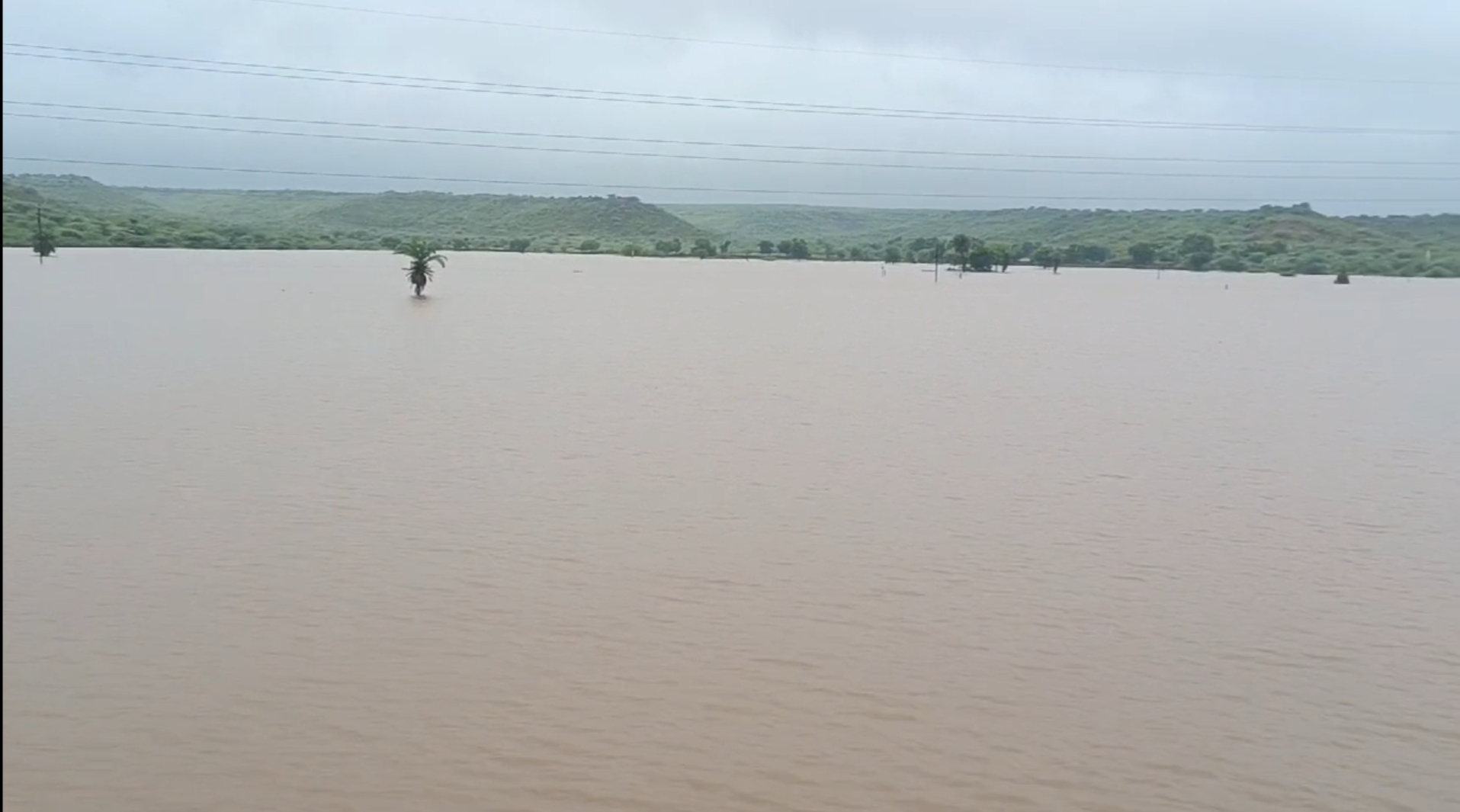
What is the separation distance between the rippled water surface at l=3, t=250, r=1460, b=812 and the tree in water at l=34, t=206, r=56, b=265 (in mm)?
23290

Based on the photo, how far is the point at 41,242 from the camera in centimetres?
3953

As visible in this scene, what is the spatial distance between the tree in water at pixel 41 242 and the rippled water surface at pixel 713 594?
2329cm

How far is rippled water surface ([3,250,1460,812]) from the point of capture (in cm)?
560

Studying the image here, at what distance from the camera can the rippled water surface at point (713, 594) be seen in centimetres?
560

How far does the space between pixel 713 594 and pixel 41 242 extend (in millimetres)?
38125

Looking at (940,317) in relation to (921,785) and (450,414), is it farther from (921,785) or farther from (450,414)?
(921,785)

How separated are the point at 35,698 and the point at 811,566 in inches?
181

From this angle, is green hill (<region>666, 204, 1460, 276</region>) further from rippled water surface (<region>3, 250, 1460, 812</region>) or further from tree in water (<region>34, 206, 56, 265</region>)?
rippled water surface (<region>3, 250, 1460, 812</region>)

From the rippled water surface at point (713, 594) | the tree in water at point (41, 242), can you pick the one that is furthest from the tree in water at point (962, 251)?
the rippled water surface at point (713, 594)

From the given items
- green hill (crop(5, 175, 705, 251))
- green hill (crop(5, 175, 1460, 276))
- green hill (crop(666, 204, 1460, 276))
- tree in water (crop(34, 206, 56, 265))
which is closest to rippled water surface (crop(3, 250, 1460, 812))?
tree in water (crop(34, 206, 56, 265))

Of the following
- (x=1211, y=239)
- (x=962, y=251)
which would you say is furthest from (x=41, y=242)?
(x=1211, y=239)

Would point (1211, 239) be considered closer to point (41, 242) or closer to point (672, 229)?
point (672, 229)

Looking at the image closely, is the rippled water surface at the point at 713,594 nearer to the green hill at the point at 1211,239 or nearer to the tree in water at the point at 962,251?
the tree in water at the point at 962,251

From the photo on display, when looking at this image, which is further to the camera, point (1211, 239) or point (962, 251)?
point (1211, 239)
